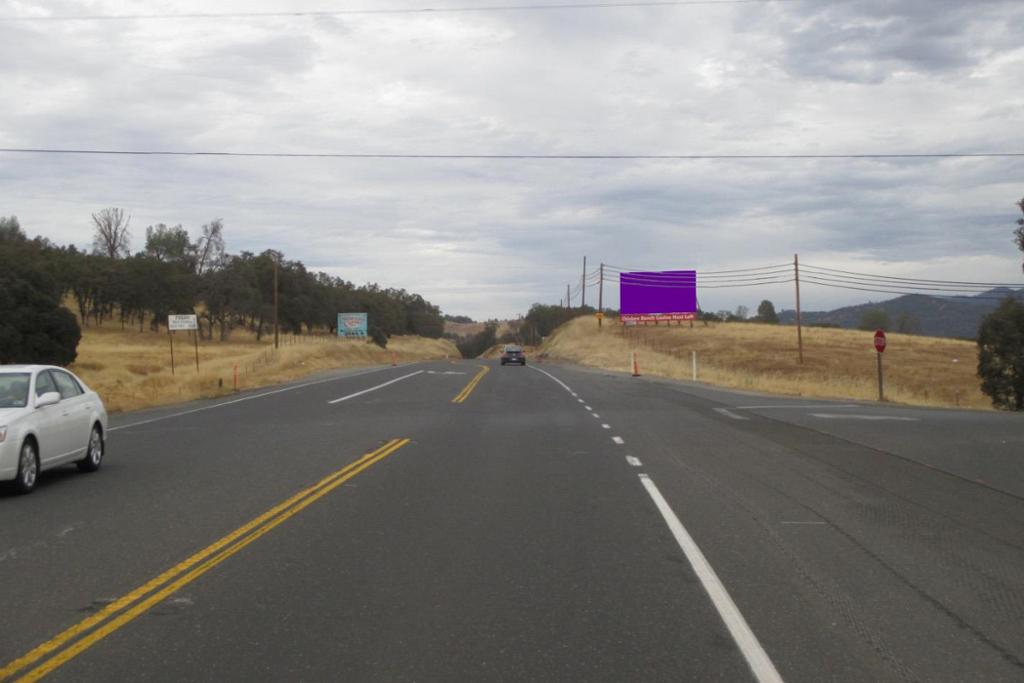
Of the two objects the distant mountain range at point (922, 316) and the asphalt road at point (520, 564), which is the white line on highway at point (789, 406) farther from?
the distant mountain range at point (922, 316)

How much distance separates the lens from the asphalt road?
595 cm

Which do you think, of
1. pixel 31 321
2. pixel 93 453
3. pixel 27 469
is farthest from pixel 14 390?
pixel 31 321

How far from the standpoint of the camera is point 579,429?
2123cm

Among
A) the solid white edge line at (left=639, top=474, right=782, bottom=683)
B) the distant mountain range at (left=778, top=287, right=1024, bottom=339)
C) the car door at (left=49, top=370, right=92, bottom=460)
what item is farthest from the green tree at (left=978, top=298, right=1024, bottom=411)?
the distant mountain range at (left=778, top=287, right=1024, bottom=339)

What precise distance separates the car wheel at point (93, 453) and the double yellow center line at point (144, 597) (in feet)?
13.8

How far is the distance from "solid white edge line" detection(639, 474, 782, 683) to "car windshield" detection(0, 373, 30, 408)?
26.8 feet

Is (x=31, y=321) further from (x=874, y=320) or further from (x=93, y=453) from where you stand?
(x=874, y=320)

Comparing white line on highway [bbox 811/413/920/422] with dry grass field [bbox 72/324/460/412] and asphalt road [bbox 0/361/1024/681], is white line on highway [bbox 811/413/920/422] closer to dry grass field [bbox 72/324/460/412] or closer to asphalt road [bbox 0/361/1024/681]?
asphalt road [bbox 0/361/1024/681]

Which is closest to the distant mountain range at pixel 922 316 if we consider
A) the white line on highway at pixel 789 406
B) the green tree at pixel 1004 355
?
the green tree at pixel 1004 355

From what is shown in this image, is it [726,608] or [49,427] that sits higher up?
[49,427]

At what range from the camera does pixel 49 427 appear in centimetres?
1306

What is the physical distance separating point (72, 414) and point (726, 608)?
10212 millimetres

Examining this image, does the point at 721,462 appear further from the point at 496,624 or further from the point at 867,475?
the point at 496,624

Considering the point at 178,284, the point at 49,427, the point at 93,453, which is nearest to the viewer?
the point at 49,427
